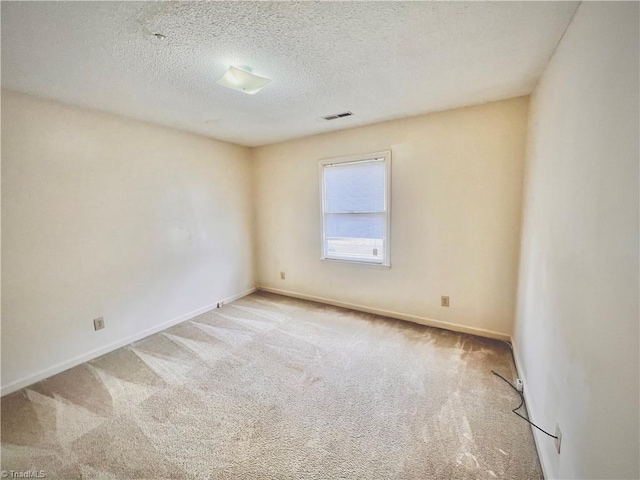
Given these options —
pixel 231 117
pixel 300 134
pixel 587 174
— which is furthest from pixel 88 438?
pixel 300 134

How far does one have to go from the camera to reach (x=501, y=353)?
2.42 m

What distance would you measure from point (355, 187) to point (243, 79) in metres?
1.92

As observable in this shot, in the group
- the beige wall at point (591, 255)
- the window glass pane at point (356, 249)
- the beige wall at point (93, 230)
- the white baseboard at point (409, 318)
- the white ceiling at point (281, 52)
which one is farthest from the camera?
the window glass pane at point (356, 249)

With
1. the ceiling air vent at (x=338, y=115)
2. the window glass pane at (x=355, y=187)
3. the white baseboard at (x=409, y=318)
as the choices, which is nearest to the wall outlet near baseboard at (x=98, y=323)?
the white baseboard at (x=409, y=318)

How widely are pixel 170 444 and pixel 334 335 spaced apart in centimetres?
168

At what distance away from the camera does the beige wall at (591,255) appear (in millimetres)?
773

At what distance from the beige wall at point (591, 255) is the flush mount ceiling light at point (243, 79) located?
165cm

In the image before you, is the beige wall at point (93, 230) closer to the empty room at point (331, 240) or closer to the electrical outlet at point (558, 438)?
the empty room at point (331, 240)

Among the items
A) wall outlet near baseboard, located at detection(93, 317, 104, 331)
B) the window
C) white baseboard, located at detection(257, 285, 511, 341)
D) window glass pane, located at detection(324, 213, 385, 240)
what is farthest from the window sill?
wall outlet near baseboard, located at detection(93, 317, 104, 331)

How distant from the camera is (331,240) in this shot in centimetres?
366

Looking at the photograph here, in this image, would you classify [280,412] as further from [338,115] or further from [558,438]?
[338,115]

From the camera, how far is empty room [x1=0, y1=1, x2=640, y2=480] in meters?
1.13

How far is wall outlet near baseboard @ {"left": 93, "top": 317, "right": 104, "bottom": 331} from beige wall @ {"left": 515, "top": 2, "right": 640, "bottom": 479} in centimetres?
348

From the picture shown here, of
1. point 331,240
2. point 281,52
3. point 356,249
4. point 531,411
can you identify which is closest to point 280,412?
point 531,411
